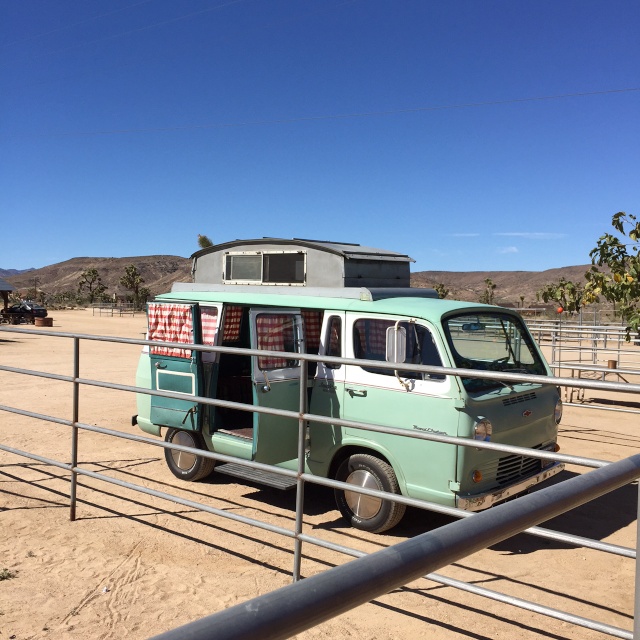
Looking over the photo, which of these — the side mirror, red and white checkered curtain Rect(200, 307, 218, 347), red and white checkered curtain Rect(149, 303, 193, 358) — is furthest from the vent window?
the side mirror

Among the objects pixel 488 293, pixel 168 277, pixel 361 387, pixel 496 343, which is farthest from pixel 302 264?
pixel 168 277

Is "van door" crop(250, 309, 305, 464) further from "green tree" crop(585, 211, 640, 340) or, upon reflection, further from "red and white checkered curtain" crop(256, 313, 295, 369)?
"green tree" crop(585, 211, 640, 340)

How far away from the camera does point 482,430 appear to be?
5375 mm

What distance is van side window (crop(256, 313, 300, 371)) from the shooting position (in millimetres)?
6262

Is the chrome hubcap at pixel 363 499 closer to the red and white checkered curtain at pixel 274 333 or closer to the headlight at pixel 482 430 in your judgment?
the headlight at pixel 482 430

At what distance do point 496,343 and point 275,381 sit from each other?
227cm

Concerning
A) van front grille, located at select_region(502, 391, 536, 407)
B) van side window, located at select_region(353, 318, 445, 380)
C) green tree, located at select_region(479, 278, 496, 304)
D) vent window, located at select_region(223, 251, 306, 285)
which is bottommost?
van front grille, located at select_region(502, 391, 536, 407)

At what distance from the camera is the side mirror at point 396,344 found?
5.50m

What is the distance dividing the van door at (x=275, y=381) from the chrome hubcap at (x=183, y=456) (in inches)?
56.0

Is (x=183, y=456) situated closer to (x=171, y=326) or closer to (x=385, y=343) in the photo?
(x=171, y=326)

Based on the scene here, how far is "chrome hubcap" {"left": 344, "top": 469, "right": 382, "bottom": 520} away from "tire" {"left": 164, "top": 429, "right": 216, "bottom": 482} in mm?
1746

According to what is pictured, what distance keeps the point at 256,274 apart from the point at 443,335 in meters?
3.06

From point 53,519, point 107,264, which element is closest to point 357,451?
point 53,519

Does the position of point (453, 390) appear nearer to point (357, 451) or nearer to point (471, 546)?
point (357, 451)
